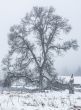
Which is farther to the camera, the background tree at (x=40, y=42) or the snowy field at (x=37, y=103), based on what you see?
the background tree at (x=40, y=42)

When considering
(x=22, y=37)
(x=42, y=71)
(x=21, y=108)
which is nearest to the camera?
(x=21, y=108)

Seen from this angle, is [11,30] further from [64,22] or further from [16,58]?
[64,22]

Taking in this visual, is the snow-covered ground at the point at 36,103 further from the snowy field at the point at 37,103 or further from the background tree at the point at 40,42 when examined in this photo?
the background tree at the point at 40,42

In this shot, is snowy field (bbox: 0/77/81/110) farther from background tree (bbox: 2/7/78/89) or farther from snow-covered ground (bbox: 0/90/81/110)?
background tree (bbox: 2/7/78/89)

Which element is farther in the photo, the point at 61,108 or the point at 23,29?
the point at 23,29

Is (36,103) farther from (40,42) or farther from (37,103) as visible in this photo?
(40,42)

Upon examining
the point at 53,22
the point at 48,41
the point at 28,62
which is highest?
the point at 53,22

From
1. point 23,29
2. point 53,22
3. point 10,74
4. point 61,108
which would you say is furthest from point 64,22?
point 61,108

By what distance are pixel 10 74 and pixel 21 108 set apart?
2237cm

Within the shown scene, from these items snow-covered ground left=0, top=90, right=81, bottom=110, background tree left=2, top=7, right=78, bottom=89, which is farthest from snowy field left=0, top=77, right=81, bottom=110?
background tree left=2, top=7, right=78, bottom=89

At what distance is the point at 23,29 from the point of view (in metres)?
32.0

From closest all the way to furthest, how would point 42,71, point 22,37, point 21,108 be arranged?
point 21,108 < point 42,71 < point 22,37

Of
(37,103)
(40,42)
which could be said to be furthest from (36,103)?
(40,42)

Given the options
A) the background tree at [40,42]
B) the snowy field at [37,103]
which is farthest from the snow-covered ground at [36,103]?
the background tree at [40,42]
